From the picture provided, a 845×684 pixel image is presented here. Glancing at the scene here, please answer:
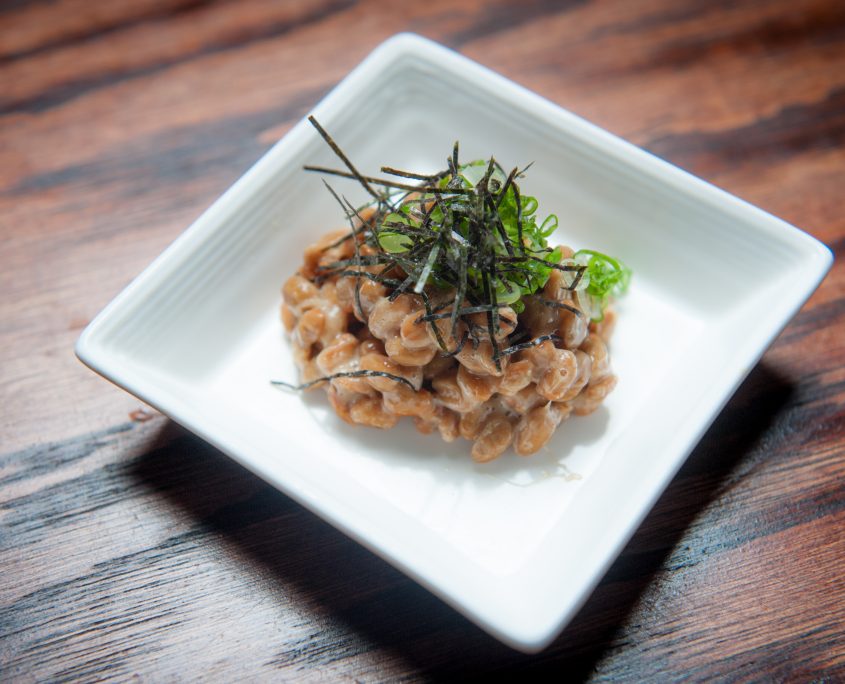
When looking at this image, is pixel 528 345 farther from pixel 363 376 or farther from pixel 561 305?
pixel 363 376

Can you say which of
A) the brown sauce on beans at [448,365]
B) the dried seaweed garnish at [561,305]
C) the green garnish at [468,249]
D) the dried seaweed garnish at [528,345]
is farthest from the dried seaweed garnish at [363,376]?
the dried seaweed garnish at [561,305]

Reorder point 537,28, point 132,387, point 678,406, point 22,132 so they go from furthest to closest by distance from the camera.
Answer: point 537,28 → point 22,132 → point 678,406 → point 132,387

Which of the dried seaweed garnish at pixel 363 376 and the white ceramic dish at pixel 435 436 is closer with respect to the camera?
the white ceramic dish at pixel 435 436

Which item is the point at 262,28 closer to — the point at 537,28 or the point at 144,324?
the point at 537,28

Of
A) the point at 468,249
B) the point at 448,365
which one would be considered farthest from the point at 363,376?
the point at 468,249

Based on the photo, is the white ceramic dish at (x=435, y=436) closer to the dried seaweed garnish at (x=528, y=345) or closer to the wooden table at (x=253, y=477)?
the wooden table at (x=253, y=477)

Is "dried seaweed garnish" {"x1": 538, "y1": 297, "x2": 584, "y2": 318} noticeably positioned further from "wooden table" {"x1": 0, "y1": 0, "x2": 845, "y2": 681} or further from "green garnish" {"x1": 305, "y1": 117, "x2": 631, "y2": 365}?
"wooden table" {"x1": 0, "y1": 0, "x2": 845, "y2": 681}

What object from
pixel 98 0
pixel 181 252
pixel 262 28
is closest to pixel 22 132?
pixel 98 0
